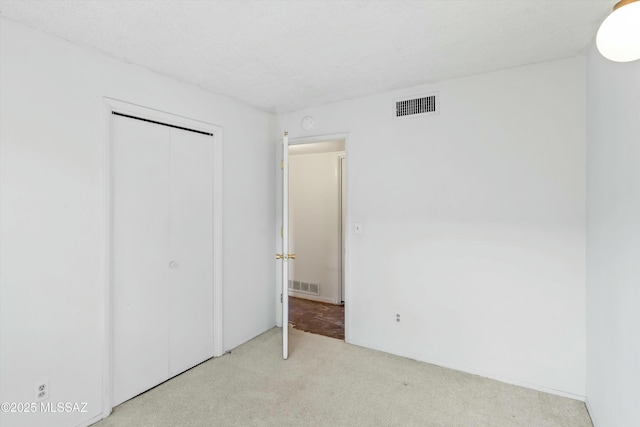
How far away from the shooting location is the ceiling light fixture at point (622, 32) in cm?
100

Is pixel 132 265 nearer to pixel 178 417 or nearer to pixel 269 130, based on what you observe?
pixel 178 417

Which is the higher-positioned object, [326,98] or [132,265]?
[326,98]

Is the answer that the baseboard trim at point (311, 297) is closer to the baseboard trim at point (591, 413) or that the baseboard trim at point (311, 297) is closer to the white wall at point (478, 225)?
the white wall at point (478, 225)

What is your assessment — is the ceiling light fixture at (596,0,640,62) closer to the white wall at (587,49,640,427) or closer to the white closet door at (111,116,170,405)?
the white wall at (587,49,640,427)

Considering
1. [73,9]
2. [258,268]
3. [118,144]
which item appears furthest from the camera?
[258,268]

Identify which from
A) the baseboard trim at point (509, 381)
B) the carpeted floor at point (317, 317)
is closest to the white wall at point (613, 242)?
the baseboard trim at point (509, 381)

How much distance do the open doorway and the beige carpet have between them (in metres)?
1.68

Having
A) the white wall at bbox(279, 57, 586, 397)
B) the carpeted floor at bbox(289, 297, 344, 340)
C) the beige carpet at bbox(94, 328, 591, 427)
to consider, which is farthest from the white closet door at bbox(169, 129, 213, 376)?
the white wall at bbox(279, 57, 586, 397)

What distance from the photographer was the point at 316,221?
472 centimetres

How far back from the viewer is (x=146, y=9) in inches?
63.9

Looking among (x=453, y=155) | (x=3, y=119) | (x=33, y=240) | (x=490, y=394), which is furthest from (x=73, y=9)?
(x=490, y=394)

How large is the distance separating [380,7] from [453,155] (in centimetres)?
138

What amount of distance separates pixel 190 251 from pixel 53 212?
1.00 metres

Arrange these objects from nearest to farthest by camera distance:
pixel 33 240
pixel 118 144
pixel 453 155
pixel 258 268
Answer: pixel 33 240 < pixel 118 144 < pixel 453 155 < pixel 258 268
